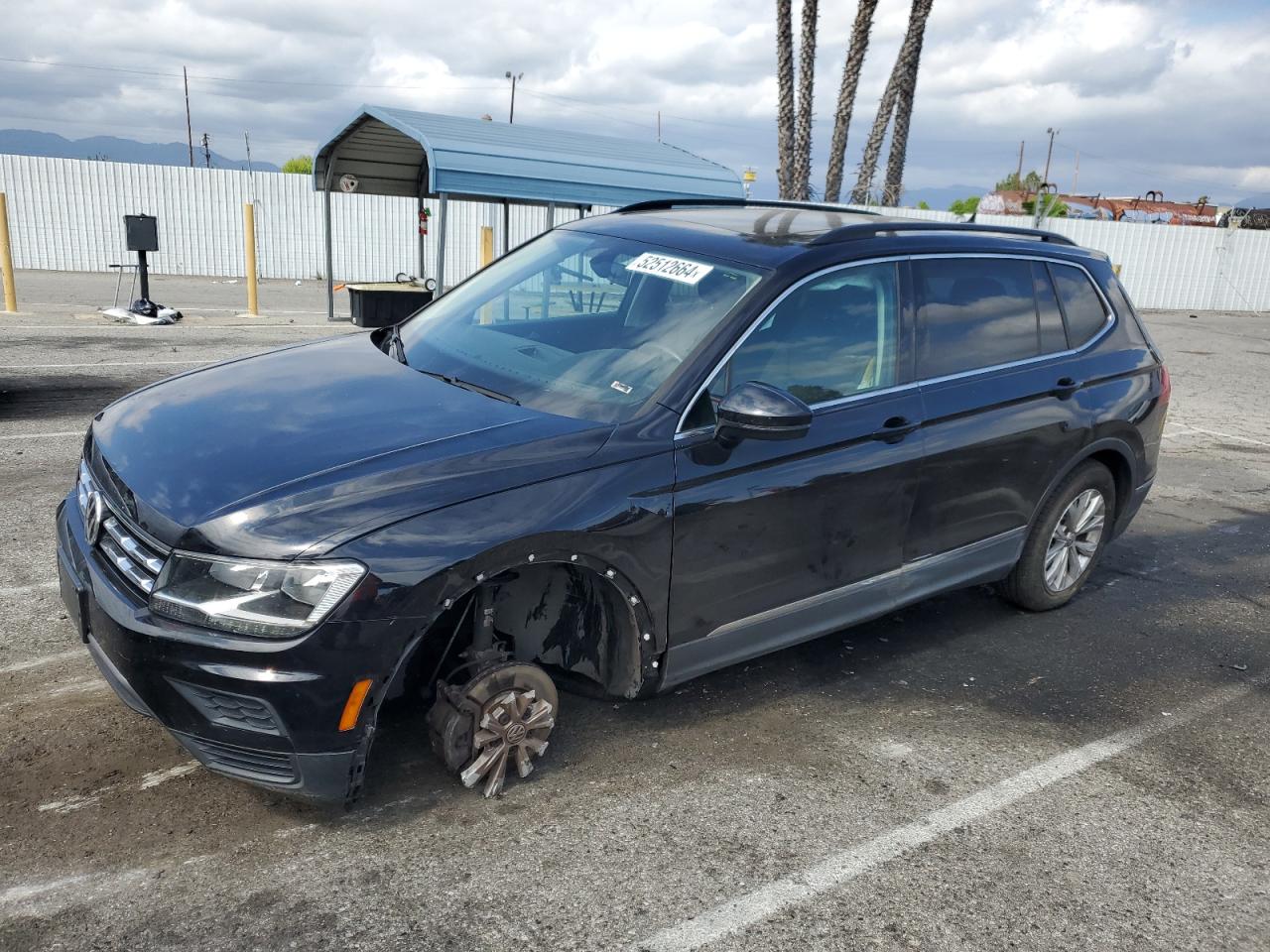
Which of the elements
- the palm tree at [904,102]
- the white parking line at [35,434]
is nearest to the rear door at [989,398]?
the white parking line at [35,434]

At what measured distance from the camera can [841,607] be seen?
13.0 feet

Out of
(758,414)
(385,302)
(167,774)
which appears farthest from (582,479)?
(385,302)

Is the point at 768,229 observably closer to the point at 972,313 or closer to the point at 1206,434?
the point at 972,313

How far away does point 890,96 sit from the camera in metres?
26.7

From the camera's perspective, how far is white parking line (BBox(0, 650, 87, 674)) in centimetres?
390

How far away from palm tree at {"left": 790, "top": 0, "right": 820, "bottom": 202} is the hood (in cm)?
2228

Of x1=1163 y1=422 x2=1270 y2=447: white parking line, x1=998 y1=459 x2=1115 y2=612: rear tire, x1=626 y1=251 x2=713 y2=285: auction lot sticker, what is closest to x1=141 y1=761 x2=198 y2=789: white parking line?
x1=626 y1=251 x2=713 y2=285: auction lot sticker

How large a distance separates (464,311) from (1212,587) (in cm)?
445

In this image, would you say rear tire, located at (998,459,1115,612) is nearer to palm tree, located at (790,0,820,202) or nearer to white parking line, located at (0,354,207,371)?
white parking line, located at (0,354,207,371)

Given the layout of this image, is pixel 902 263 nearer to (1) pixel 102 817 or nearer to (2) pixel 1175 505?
(1) pixel 102 817

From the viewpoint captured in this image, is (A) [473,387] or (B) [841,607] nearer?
(A) [473,387]

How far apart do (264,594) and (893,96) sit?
89.1 ft

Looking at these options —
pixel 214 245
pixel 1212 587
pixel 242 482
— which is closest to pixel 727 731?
pixel 242 482

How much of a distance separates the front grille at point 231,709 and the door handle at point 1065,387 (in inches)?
141
